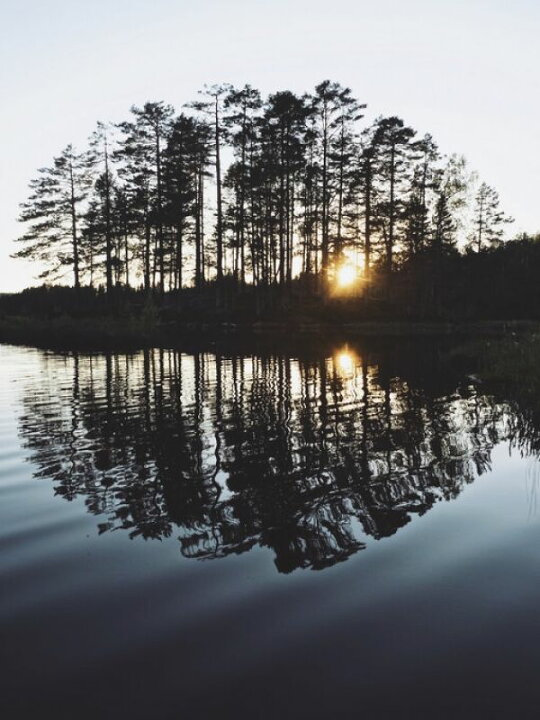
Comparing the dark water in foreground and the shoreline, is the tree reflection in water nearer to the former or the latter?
the dark water in foreground

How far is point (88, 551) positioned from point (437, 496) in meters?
3.66

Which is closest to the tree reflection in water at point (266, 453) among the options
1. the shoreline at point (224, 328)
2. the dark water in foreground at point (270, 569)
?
the dark water in foreground at point (270, 569)

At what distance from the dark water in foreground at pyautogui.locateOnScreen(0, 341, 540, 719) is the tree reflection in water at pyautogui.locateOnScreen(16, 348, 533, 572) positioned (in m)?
0.04

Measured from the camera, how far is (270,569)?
163 inches

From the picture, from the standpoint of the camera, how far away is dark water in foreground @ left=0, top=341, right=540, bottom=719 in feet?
9.08

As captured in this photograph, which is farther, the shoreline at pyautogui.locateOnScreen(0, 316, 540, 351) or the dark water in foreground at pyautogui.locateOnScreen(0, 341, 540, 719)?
the shoreline at pyautogui.locateOnScreen(0, 316, 540, 351)

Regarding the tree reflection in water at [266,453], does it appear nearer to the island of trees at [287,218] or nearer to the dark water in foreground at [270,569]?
the dark water in foreground at [270,569]

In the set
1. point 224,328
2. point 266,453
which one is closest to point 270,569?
point 266,453

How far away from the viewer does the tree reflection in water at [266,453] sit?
16.6ft

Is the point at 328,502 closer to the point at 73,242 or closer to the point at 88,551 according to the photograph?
the point at 88,551

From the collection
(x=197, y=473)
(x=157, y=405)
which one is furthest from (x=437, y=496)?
(x=157, y=405)

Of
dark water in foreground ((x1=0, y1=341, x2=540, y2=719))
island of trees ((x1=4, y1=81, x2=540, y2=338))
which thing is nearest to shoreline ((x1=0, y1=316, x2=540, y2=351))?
island of trees ((x1=4, y1=81, x2=540, y2=338))

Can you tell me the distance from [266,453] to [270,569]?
3528 mm

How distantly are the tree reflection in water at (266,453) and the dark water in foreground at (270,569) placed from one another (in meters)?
0.04
